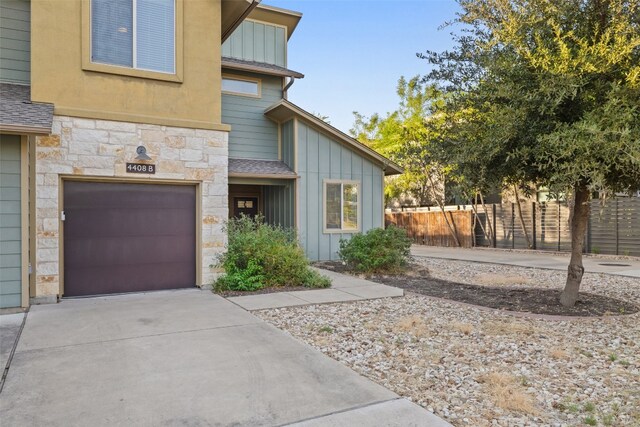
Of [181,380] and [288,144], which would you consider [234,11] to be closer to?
[288,144]

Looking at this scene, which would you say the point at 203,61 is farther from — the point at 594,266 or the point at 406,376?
the point at 594,266

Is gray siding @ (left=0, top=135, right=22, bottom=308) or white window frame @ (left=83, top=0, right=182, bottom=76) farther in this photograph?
white window frame @ (left=83, top=0, right=182, bottom=76)

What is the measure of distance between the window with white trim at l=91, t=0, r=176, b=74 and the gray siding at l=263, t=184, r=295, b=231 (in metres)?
5.28

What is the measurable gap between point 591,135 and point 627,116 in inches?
17.1

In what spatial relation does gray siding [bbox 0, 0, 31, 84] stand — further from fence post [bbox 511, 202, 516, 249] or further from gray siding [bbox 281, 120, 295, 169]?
fence post [bbox 511, 202, 516, 249]

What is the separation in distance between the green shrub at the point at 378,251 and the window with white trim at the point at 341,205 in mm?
2130

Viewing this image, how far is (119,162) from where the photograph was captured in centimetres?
746

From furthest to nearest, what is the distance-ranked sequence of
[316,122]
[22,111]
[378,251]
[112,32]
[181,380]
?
[316,122]
[378,251]
[112,32]
[22,111]
[181,380]

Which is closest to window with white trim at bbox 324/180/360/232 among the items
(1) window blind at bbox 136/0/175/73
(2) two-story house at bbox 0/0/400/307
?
(2) two-story house at bbox 0/0/400/307

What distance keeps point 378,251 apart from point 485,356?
18.4 feet

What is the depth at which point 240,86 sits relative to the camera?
1269cm

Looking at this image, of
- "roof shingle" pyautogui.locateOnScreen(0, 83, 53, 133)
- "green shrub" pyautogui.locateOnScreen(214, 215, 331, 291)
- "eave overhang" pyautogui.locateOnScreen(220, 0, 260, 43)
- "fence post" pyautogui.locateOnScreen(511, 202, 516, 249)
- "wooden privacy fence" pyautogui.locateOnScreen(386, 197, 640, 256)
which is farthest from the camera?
"fence post" pyautogui.locateOnScreen(511, 202, 516, 249)

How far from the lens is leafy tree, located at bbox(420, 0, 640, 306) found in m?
5.25

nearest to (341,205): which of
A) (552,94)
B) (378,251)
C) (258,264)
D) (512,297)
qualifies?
(378,251)
